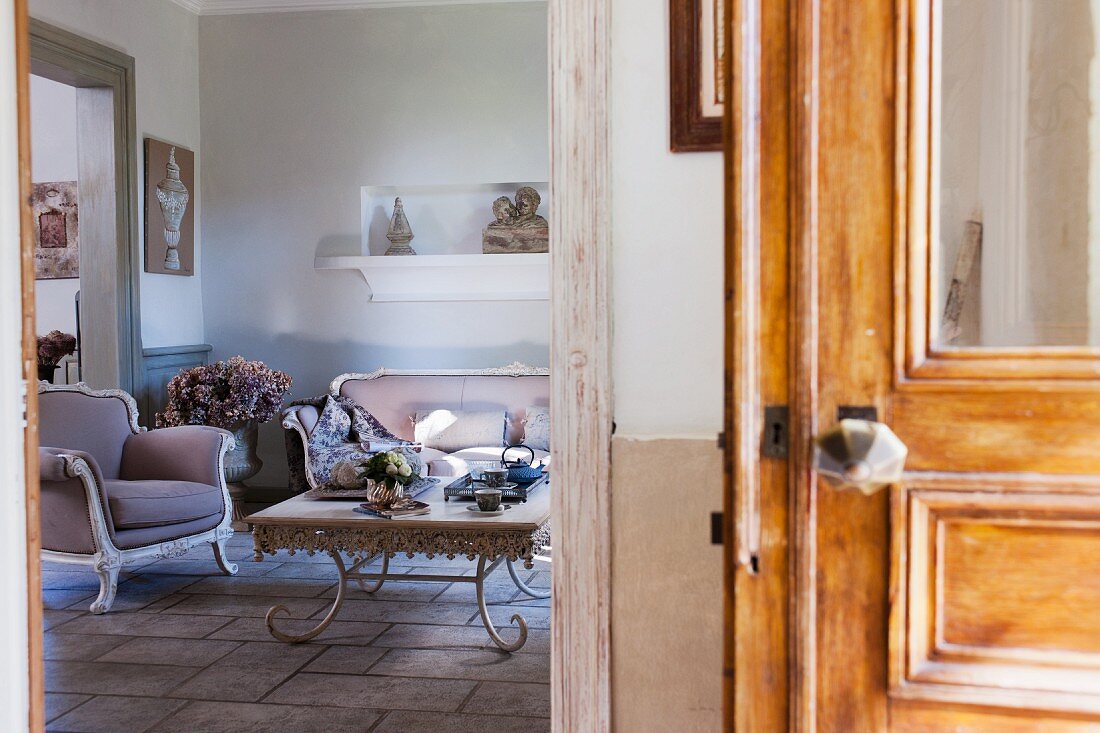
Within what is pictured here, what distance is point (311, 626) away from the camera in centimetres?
402

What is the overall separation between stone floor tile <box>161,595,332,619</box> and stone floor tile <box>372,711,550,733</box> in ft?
4.10

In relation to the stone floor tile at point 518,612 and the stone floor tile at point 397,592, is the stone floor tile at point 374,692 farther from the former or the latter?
Answer: the stone floor tile at point 397,592

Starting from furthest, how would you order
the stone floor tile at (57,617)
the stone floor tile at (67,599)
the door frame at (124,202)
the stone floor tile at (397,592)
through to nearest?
the door frame at (124,202), the stone floor tile at (397,592), the stone floor tile at (67,599), the stone floor tile at (57,617)

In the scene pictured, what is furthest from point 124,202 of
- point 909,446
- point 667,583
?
point 909,446

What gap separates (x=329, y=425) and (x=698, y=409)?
4.29 meters

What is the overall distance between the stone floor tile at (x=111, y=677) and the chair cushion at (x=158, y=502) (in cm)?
94

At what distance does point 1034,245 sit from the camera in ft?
3.78

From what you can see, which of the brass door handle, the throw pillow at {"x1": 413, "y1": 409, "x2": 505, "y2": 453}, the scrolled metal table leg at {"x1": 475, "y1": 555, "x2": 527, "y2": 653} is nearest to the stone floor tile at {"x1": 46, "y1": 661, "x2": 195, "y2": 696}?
the scrolled metal table leg at {"x1": 475, "y1": 555, "x2": 527, "y2": 653}

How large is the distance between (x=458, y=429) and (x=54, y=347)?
9.15 ft

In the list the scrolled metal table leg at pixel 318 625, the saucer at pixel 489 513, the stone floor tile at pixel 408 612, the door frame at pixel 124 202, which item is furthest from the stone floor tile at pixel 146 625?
the door frame at pixel 124 202

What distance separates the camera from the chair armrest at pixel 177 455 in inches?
195

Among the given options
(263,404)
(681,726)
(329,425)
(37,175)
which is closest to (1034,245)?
(681,726)

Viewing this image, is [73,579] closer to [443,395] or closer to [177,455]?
[177,455]

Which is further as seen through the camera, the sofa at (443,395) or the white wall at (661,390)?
the sofa at (443,395)
